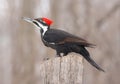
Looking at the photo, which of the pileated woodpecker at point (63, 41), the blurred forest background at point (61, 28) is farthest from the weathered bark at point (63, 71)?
the blurred forest background at point (61, 28)

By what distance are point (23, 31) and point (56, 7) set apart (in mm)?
1005

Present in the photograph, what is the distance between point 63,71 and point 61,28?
9452 millimetres

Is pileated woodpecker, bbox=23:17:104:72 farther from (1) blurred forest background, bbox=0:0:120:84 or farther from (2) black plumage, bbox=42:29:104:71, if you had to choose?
(1) blurred forest background, bbox=0:0:120:84

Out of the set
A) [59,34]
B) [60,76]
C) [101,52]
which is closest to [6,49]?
[101,52]

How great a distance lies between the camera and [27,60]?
15.3 m

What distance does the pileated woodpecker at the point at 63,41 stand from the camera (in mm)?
6596

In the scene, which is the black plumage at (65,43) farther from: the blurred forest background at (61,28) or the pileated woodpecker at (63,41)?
the blurred forest background at (61,28)

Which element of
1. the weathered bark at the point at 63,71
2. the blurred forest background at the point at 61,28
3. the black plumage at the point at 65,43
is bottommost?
the weathered bark at the point at 63,71

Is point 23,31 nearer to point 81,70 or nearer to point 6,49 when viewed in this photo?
point 6,49

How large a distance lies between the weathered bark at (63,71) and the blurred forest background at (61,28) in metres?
8.71

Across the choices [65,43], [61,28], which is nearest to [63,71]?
[65,43]

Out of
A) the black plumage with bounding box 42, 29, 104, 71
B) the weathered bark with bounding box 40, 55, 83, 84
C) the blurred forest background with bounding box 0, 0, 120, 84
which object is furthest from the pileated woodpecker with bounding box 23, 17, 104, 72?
the blurred forest background with bounding box 0, 0, 120, 84

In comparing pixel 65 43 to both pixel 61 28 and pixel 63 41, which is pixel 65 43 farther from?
pixel 61 28

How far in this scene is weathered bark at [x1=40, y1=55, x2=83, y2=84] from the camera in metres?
5.71
